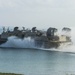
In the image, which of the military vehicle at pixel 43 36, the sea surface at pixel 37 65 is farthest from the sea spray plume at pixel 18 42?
the sea surface at pixel 37 65

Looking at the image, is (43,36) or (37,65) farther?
(43,36)

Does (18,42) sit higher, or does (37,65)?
(18,42)

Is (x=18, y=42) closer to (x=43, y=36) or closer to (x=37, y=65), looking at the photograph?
(x=43, y=36)

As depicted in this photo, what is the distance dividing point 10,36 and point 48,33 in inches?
412

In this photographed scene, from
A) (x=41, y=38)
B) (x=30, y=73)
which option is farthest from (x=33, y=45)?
(x=30, y=73)

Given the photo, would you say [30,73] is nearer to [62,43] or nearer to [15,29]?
[62,43]

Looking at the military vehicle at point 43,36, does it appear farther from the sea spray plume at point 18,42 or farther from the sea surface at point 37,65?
the sea surface at point 37,65

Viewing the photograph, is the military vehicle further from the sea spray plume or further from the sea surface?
the sea surface

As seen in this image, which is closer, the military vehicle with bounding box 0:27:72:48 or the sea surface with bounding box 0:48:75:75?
the sea surface with bounding box 0:48:75:75

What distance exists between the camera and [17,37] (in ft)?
410

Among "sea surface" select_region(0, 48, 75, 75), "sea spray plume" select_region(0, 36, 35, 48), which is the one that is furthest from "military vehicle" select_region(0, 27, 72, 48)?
"sea surface" select_region(0, 48, 75, 75)

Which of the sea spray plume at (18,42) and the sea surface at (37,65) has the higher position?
the sea spray plume at (18,42)

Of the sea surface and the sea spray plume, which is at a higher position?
the sea spray plume

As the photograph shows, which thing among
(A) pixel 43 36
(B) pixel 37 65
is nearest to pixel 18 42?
(A) pixel 43 36
